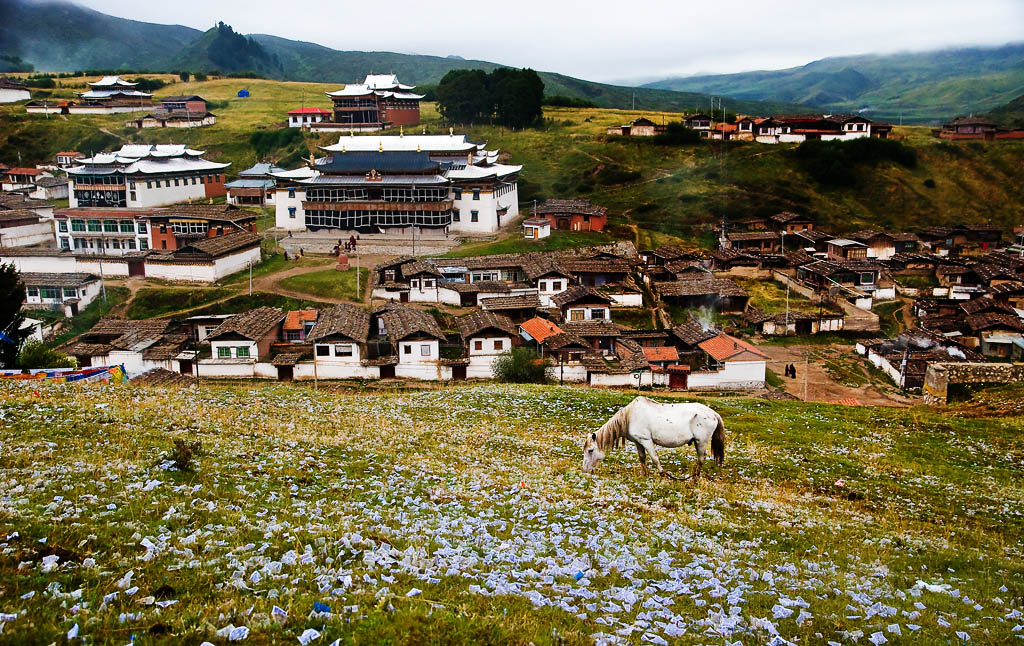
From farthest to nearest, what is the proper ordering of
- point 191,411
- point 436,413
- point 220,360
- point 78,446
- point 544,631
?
point 220,360, point 436,413, point 191,411, point 78,446, point 544,631

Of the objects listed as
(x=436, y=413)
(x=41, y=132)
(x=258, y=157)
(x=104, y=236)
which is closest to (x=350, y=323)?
(x=436, y=413)

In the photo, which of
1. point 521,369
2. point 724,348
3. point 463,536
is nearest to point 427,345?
point 521,369

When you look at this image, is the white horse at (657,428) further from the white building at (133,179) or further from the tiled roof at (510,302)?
the white building at (133,179)

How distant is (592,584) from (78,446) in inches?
461

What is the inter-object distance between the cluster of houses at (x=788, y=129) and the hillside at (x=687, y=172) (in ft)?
15.1

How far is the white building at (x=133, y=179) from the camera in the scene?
87.2 metres

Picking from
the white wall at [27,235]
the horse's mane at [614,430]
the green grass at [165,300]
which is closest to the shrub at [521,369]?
the green grass at [165,300]

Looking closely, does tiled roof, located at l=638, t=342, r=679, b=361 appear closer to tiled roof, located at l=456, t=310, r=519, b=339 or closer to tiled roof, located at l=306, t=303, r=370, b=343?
tiled roof, located at l=456, t=310, r=519, b=339

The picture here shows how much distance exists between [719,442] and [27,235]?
3369 inches

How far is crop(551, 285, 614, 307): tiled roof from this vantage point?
61.5 metres

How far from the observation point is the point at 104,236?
253ft

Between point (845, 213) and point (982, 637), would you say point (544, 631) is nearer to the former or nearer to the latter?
point (982, 637)

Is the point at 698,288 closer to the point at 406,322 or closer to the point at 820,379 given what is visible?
the point at 820,379

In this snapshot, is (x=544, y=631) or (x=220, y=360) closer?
(x=544, y=631)
